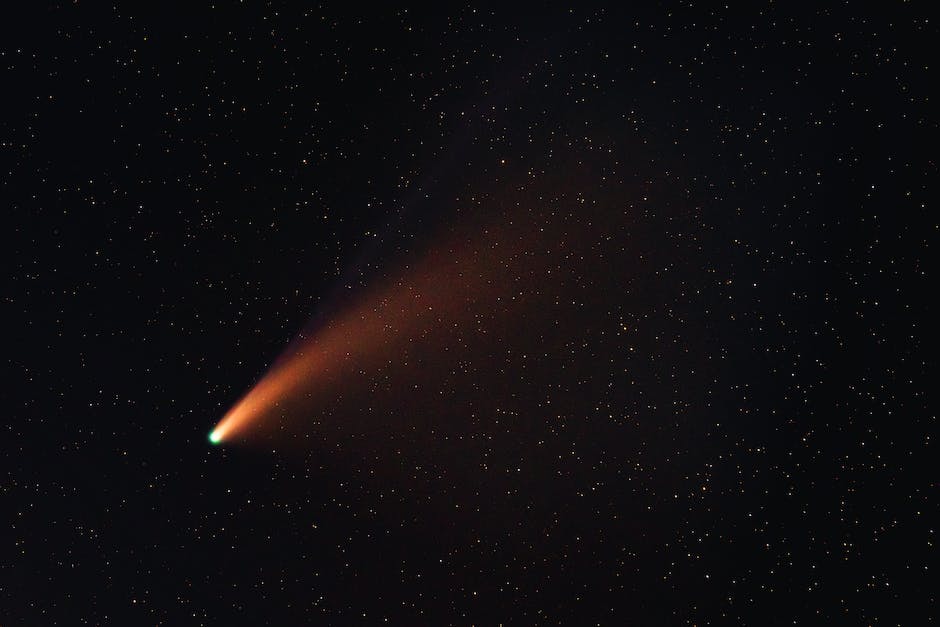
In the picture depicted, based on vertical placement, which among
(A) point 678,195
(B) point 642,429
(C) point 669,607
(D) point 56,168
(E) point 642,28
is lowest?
(C) point 669,607

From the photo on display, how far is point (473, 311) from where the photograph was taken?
57 centimetres

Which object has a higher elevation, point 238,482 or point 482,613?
point 238,482

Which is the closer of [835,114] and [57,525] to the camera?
[835,114]

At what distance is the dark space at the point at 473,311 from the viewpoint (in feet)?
1.67

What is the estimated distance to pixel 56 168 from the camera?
624 mm

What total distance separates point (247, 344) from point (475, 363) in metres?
0.18

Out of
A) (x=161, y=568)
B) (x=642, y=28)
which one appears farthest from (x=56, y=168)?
(x=642, y=28)

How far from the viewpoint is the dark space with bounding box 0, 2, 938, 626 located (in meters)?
0.51

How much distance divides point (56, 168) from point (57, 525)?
0.29 m

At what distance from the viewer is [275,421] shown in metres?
0.60

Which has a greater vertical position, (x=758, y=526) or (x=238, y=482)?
(x=238, y=482)

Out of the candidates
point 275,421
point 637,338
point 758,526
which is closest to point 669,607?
point 758,526

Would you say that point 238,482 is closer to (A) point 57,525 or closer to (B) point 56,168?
(A) point 57,525

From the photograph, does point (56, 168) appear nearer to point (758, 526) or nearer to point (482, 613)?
point (482, 613)
